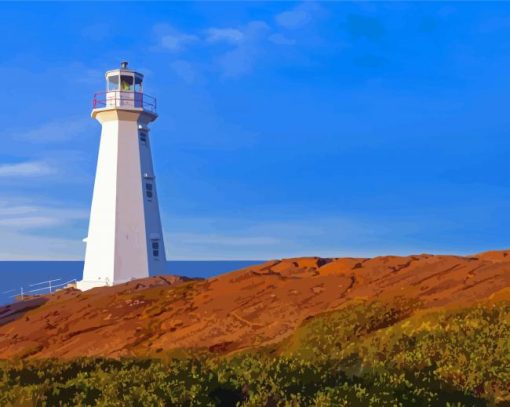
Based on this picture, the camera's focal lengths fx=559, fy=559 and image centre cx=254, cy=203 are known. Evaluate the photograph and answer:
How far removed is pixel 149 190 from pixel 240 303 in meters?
17.9

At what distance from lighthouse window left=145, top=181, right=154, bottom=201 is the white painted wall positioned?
31 cm

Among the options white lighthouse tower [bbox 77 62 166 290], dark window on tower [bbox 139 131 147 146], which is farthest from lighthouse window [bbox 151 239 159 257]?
dark window on tower [bbox 139 131 147 146]

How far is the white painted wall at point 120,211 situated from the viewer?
116ft

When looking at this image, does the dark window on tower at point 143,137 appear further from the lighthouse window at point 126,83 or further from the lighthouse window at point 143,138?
the lighthouse window at point 126,83

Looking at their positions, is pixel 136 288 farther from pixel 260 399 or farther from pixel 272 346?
pixel 260 399

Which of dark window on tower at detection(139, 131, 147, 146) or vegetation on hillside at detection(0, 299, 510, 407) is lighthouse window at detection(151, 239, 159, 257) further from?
vegetation on hillside at detection(0, 299, 510, 407)

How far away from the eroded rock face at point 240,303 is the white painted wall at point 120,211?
647 centimetres

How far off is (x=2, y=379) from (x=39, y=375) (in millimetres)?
482

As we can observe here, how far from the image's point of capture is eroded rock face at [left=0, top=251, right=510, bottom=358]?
17.5m

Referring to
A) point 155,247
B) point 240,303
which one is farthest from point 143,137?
point 240,303

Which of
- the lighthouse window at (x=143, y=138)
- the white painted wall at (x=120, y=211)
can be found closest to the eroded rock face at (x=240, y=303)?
the white painted wall at (x=120, y=211)

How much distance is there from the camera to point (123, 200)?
117 feet

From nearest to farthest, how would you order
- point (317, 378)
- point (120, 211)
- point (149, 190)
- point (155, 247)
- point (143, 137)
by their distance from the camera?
point (317, 378), point (120, 211), point (155, 247), point (149, 190), point (143, 137)

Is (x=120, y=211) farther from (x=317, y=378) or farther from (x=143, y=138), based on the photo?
(x=317, y=378)
